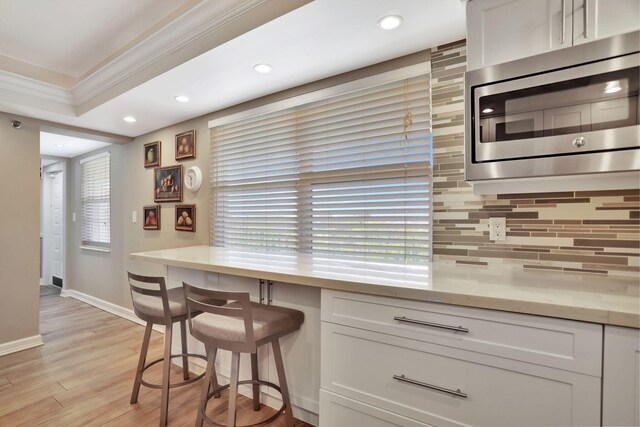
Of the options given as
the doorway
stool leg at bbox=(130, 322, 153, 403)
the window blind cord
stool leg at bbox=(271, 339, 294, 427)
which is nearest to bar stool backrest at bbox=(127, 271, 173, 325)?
stool leg at bbox=(130, 322, 153, 403)

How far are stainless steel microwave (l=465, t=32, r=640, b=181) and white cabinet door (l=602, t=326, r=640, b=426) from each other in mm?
583

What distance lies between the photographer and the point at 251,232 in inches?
106

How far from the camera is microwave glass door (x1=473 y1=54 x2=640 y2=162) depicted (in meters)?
1.08

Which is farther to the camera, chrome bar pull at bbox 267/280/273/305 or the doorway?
the doorway

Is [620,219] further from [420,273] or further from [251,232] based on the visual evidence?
[251,232]

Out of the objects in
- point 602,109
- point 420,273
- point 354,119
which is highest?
point 354,119

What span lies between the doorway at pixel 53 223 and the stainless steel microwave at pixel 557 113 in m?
5.70

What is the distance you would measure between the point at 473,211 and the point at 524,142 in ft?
1.61

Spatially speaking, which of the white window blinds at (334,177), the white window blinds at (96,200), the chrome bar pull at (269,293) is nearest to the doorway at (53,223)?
the white window blinds at (96,200)

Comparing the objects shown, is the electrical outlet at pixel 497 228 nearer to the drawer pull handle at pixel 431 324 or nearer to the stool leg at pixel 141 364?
the drawer pull handle at pixel 431 324

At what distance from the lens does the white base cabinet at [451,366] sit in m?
0.93

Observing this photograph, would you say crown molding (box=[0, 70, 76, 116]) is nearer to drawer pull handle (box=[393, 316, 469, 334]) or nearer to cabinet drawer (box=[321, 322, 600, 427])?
cabinet drawer (box=[321, 322, 600, 427])

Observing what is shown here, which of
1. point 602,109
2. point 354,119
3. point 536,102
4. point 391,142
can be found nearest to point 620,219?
point 602,109

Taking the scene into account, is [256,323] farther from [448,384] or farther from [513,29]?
[513,29]
